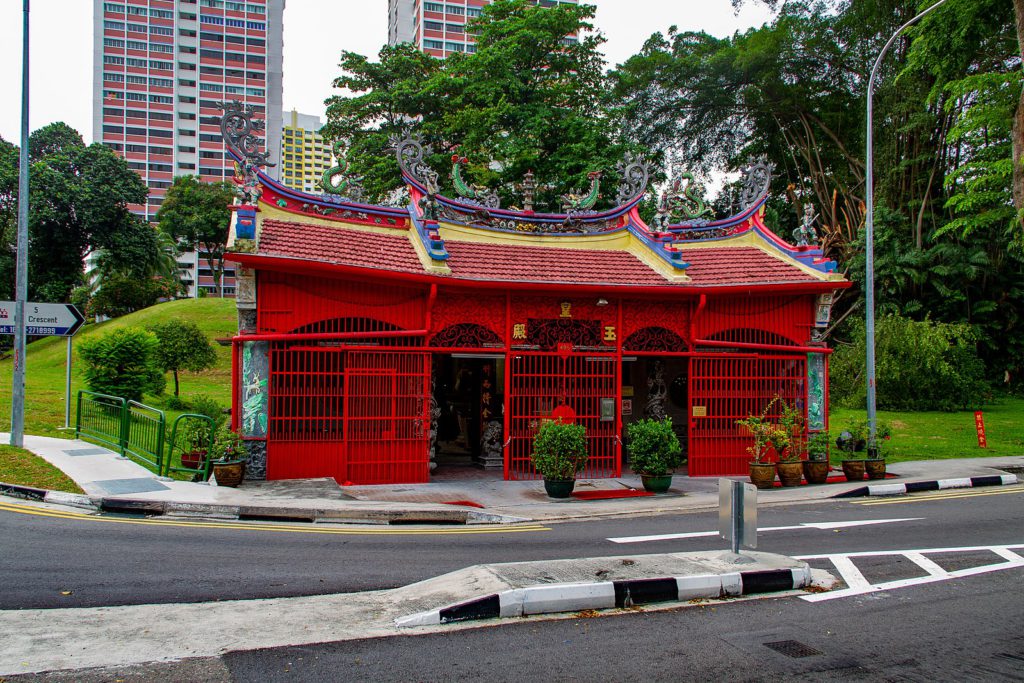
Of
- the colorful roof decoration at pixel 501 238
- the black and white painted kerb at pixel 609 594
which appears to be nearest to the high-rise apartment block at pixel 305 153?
the colorful roof decoration at pixel 501 238

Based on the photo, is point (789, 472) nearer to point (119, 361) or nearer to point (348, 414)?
point (348, 414)

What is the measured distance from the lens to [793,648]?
528cm

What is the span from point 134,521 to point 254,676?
5.99 meters

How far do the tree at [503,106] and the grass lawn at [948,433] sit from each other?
13.4 meters

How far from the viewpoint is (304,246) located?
1296 cm

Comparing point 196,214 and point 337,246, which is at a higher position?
point 196,214

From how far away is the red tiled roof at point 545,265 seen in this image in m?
14.1

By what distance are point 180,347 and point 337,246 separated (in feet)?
44.5

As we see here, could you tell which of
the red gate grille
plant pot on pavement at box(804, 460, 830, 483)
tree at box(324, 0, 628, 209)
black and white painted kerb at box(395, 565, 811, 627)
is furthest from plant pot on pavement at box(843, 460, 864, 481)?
tree at box(324, 0, 628, 209)

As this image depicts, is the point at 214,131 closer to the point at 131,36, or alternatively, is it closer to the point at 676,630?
the point at 131,36

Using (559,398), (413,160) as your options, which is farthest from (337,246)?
(559,398)

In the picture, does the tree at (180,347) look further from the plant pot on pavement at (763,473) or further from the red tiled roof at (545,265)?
the plant pot on pavement at (763,473)

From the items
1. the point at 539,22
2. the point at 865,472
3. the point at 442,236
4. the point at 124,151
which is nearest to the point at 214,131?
the point at 124,151

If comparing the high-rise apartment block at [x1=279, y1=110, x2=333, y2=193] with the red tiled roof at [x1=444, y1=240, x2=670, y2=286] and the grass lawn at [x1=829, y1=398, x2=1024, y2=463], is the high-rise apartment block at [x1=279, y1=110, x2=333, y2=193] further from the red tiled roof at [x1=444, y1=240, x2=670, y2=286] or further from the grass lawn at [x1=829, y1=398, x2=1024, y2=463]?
the red tiled roof at [x1=444, y1=240, x2=670, y2=286]
